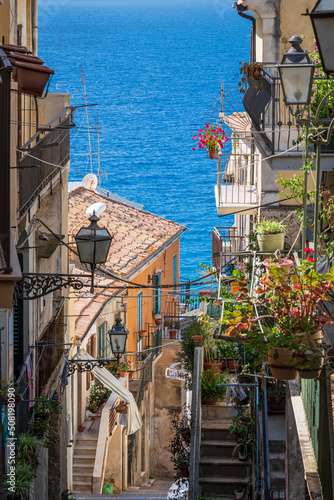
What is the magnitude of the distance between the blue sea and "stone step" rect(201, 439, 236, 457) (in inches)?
575

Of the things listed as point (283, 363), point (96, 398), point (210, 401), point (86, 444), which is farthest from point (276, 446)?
point (96, 398)

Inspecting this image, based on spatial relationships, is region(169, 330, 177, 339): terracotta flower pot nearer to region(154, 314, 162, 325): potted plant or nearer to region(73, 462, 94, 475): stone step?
region(154, 314, 162, 325): potted plant

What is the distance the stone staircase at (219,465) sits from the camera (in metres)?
14.2

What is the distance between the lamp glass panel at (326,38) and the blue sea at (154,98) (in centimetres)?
2352

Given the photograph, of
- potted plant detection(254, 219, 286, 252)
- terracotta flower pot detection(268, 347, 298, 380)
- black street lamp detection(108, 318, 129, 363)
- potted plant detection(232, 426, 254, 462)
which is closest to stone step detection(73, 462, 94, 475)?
black street lamp detection(108, 318, 129, 363)

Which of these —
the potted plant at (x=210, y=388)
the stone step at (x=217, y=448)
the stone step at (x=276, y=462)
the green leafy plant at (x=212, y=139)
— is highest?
the green leafy plant at (x=212, y=139)

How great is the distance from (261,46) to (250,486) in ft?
26.7

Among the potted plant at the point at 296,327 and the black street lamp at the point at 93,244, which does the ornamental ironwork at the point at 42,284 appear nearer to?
the black street lamp at the point at 93,244

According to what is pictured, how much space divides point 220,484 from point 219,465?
354mm

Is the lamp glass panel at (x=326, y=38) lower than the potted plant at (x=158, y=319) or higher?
higher

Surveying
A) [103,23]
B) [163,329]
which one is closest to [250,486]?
[163,329]

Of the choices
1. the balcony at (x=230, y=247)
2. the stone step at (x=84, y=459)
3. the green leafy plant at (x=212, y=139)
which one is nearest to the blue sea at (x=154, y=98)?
the balcony at (x=230, y=247)

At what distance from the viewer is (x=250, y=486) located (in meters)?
13.9

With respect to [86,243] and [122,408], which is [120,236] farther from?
[86,243]
